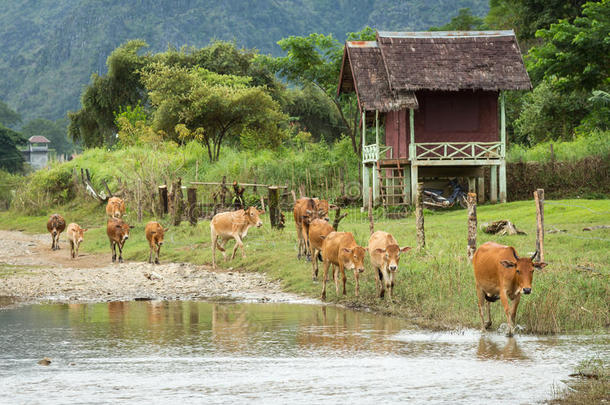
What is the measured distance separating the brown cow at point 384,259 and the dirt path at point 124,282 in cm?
201

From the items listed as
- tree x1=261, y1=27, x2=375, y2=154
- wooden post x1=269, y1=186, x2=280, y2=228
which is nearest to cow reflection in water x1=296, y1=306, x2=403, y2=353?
wooden post x1=269, y1=186, x2=280, y2=228

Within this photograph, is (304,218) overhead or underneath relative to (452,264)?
overhead

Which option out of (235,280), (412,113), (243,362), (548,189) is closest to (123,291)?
(235,280)

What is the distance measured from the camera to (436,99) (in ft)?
109

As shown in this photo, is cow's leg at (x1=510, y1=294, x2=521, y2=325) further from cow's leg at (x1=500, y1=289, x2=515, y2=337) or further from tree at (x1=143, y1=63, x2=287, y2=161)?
tree at (x1=143, y1=63, x2=287, y2=161)

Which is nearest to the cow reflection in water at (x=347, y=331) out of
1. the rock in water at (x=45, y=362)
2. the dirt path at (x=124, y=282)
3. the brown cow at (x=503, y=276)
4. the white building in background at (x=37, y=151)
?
the brown cow at (x=503, y=276)

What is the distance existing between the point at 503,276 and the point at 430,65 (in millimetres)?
22188

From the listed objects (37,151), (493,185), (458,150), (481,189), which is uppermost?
(37,151)

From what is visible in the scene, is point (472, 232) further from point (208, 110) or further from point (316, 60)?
point (316, 60)

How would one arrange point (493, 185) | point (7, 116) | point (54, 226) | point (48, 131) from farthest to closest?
point (48, 131) → point (7, 116) → point (493, 185) → point (54, 226)

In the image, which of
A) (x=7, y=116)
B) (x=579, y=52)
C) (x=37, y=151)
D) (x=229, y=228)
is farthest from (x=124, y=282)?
(x=7, y=116)

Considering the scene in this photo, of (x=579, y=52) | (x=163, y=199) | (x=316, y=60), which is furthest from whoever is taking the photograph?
(x=316, y=60)

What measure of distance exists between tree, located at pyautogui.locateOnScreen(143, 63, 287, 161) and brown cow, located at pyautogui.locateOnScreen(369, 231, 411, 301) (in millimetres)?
26788

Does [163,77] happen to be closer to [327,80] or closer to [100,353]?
[327,80]
